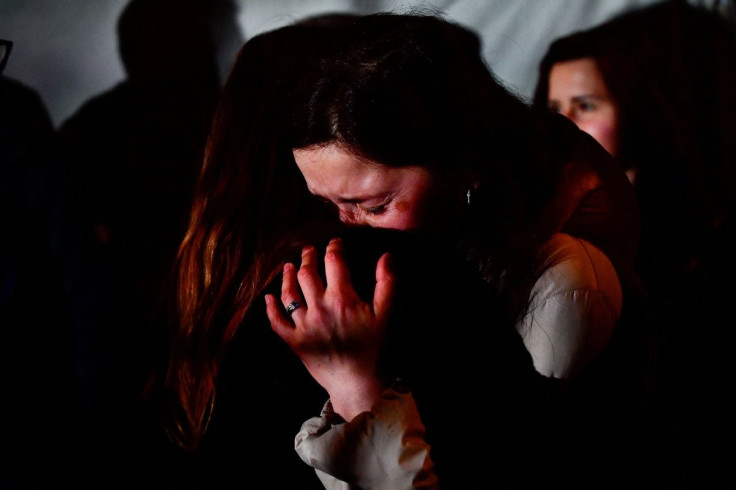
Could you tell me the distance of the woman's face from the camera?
1674 millimetres

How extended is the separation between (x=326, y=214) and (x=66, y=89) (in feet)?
2.74

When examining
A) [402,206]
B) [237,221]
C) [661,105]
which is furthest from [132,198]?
[661,105]

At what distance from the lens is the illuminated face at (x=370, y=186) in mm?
1096

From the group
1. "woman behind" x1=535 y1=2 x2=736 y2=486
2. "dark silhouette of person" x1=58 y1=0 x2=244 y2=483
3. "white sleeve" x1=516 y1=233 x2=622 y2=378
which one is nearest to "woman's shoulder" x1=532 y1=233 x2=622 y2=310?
"white sleeve" x1=516 y1=233 x2=622 y2=378

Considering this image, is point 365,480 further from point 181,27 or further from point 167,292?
point 181,27

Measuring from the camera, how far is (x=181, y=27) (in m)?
1.56

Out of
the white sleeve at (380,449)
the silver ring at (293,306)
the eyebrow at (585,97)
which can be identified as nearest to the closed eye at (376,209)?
the silver ring at (293,306)

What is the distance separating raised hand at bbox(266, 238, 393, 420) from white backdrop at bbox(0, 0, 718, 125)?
2.56ft

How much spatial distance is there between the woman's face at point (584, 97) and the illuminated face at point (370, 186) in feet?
2.50

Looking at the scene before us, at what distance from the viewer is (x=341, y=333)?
0.99m

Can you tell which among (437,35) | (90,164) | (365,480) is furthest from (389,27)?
(90,164)

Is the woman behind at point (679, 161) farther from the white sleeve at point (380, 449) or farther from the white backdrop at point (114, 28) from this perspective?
the white sleeve at point (380, 449)

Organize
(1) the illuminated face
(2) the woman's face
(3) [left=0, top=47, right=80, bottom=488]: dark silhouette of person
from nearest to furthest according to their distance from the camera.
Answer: (1) the illuminated face, (3) [left=0, top=47, right=80, bottom=488]: dark silhouette of person, (2) the woman's face

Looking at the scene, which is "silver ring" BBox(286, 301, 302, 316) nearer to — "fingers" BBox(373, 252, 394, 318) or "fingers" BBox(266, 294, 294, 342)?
"fingers" BBox(266, 294, 294, 342)
